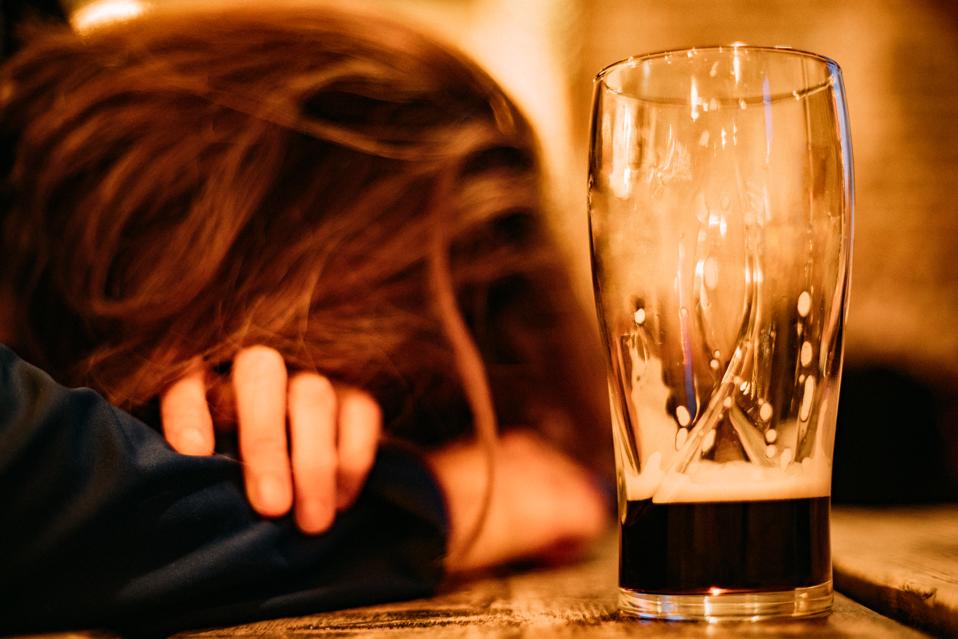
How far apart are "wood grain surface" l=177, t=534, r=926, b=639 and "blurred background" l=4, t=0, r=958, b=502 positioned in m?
1.22

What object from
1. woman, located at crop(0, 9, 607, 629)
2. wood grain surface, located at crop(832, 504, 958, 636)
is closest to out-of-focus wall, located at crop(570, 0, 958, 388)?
woman, located at crop(0, 9, 607, 629)

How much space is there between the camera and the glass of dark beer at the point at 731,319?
1.26ft

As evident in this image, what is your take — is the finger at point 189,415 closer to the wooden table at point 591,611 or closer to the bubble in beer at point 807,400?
the wooden table at point 591,611

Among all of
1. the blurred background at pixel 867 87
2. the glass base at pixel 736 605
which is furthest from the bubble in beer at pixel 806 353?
the blurred background at pixel 867 87

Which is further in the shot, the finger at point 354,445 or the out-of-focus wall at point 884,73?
the out-of-focus wall at point 884,73

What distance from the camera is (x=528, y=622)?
1.35 ft

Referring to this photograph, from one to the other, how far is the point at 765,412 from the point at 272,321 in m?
0.40

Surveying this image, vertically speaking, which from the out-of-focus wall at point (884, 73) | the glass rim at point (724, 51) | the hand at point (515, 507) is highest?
the out-of-focus wall at point (884, 73)

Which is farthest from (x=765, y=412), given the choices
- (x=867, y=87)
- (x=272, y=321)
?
(x=867, y=87)

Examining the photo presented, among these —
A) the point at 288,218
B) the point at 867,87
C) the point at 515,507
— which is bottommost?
the point at 515,507

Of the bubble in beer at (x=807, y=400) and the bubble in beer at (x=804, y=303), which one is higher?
the bubble in beer at (x=804, y=303)

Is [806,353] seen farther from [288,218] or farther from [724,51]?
[288,218]

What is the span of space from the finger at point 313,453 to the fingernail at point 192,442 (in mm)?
52

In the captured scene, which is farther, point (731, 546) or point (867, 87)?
point (867, 87)
